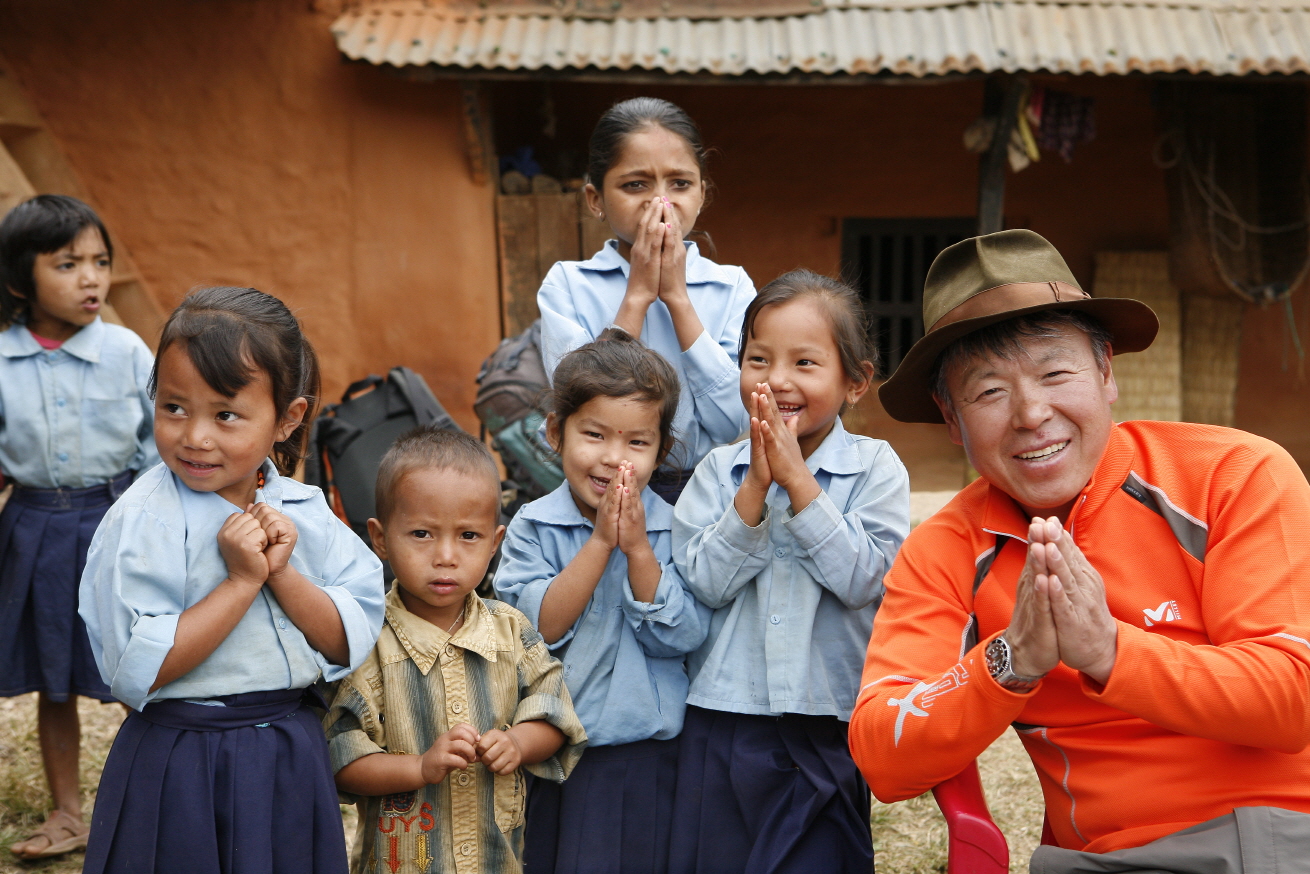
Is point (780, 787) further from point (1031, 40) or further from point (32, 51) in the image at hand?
point (32, 51)

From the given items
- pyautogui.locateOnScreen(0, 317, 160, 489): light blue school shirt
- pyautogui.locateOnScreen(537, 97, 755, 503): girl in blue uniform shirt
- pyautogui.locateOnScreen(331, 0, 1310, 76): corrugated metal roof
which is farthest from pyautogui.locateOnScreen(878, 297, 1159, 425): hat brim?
pyautogui.locateOnScreen(331, 0, 1310, 76): corrugated metal roof

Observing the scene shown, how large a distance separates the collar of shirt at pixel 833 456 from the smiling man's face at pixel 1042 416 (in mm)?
490

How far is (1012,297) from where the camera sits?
6.40 feet

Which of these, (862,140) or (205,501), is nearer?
(205,501)

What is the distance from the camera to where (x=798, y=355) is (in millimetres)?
2434

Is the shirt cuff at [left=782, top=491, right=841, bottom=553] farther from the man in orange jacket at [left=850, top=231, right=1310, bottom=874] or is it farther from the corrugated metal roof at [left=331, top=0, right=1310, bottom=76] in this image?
the corrugated metal roof at [left=331, top=0, right=1310, bottom=76]

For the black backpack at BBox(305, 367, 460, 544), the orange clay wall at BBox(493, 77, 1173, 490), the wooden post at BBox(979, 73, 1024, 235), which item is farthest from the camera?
the orange clay wall at BBox(493, 77, 1173, 490)

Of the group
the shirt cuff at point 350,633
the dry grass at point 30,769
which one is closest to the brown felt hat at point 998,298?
the shirt cuff at point 350,633

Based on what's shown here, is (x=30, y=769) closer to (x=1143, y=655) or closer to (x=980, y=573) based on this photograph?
(x=980, y=573)

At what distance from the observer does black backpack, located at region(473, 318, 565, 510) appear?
338 centimetres

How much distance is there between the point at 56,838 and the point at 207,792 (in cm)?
167

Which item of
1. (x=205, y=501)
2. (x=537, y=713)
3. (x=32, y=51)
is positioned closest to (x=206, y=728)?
(x=205, y=501)

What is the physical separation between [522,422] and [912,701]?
1.85 m

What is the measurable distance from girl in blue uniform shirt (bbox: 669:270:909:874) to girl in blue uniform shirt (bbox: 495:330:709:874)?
0.23ft
